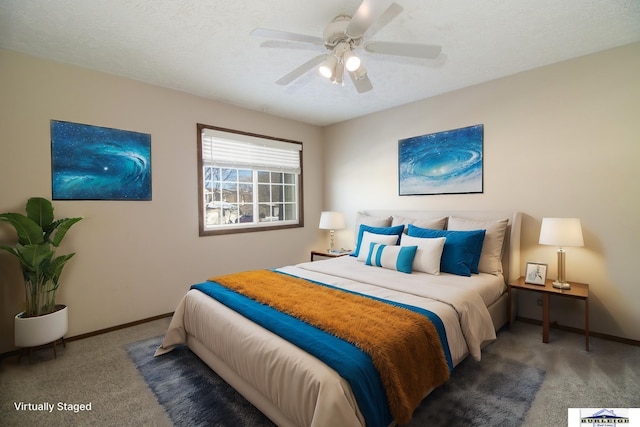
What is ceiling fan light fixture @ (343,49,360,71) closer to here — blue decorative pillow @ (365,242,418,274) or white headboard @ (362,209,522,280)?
blue decorative pillow @ (365,242,418,274)

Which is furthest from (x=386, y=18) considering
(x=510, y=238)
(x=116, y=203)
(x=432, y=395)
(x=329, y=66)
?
(x=116, y=203)

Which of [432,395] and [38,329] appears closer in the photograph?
[432,395]

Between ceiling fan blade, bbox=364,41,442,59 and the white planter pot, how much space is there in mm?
3229

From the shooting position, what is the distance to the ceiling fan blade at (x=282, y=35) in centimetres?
178

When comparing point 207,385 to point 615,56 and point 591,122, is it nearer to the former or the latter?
point 591,122

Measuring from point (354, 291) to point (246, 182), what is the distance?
8.17 ft

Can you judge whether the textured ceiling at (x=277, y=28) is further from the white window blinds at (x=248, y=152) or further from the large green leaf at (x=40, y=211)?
the large green leaf at (x=40, y=211)

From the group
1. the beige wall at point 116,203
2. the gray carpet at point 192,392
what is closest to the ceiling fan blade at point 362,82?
the beige wall at point 116,203

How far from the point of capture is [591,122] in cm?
266

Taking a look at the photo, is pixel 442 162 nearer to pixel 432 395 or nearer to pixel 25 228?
pixel 432 395

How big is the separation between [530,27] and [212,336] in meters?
3.31

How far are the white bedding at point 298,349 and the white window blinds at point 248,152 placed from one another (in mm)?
1786

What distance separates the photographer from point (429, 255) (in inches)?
112

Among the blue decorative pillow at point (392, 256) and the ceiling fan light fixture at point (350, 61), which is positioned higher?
the ceiling fan light fixture at point (350, 61)
